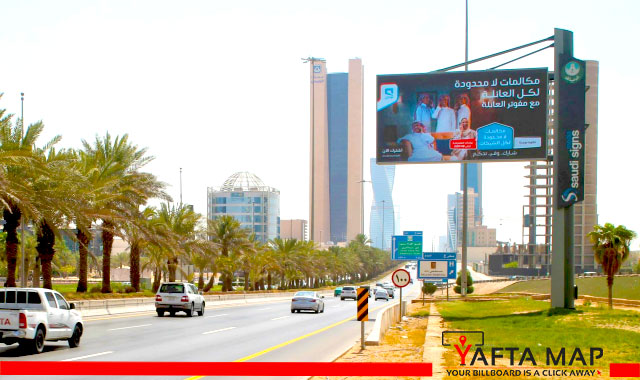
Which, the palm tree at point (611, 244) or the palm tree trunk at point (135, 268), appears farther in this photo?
the palm tree trunk at point (135, 268)

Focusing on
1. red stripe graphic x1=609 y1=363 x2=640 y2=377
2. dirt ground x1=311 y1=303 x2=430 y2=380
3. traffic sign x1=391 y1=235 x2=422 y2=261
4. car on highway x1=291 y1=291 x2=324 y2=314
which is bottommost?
car on highway x1=291 y1=291 x2=324 y2=314

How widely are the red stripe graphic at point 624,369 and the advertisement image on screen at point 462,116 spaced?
1602 centimetres

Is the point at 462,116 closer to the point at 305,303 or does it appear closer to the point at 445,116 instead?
the point at 445,116

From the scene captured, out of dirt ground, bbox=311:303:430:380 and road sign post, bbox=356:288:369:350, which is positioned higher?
road sign post, bbox=356:288:369:350

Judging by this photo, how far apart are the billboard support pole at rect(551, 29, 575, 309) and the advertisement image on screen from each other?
1793mm

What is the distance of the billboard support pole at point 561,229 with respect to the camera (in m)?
31.2

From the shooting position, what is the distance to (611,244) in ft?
132

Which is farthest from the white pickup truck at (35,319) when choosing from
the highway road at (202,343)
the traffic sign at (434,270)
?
the traffic sign at (434,270)

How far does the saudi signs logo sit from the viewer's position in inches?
1222

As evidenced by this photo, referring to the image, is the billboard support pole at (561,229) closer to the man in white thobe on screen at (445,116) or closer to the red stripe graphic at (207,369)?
the man in white thobe on screen at (445,116)

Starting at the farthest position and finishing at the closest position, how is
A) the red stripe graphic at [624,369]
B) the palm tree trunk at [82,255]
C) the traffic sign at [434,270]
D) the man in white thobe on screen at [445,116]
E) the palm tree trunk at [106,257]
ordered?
1. the palm tree trunk at [106,257]
2. the palm tree trunk at [82,255]
3. the traffic sign at [434,270]
4. the man in white thobe on screen at [445,116]
5. the red stripe graphic at [624,369]

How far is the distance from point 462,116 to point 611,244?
15305 millimetres

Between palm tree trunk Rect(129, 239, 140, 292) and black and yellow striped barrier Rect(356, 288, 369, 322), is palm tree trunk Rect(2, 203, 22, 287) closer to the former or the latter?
palm tree trunk Rect(129, 239, 140, 292)

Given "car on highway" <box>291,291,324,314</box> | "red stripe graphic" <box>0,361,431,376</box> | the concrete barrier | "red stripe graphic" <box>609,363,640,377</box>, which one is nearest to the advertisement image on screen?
the concrete barrier
